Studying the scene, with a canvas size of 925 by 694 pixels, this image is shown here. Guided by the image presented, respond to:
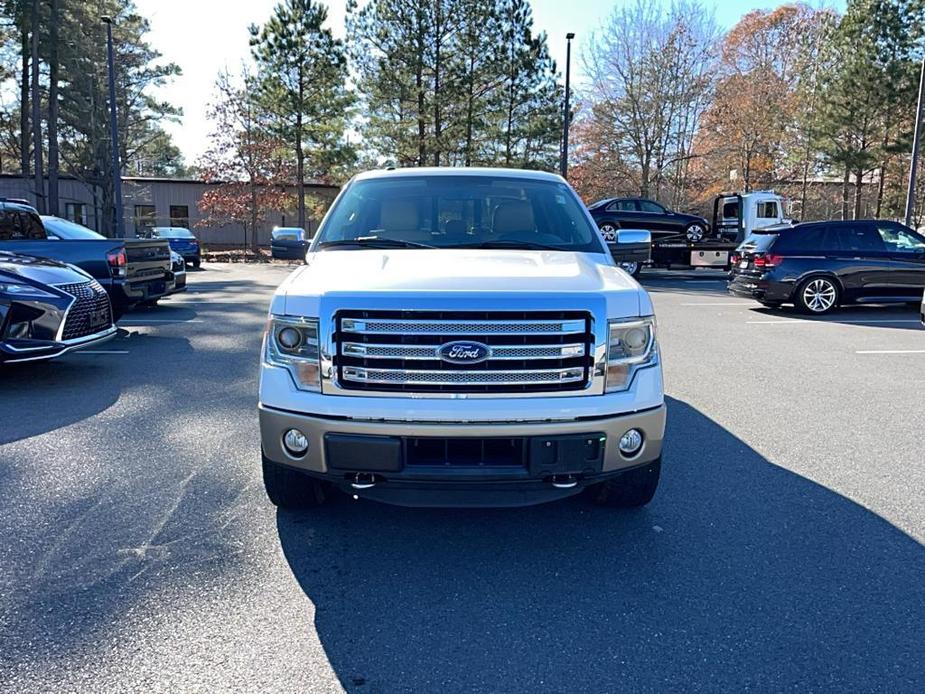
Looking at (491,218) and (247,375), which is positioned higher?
(491,218)

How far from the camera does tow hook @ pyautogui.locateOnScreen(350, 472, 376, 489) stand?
3002mm

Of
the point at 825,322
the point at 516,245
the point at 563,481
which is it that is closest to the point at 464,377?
the point at 563,481

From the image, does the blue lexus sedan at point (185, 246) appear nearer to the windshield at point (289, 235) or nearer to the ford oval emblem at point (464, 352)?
the windshield at point (289, 235)

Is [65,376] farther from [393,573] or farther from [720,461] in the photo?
[720,461]

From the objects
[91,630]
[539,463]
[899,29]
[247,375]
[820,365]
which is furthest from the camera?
[899,29]

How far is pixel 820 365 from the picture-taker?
7.83m

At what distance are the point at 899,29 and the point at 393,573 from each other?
3643cm

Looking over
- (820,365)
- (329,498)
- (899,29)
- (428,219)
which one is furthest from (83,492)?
(899,29)

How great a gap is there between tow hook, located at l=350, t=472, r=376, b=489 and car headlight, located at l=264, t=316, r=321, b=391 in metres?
0.43

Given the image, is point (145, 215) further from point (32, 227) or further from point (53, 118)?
point (32, 227)

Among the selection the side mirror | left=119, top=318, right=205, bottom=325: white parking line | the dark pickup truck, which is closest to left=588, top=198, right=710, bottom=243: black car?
left=119, top=318, right=205, bottom=325: white parking line

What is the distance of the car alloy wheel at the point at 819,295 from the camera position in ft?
39.7

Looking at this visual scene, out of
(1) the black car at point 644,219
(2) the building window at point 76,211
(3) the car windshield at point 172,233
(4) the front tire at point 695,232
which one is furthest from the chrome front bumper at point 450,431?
(2) the building window at point 76,211

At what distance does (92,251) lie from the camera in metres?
9.31
